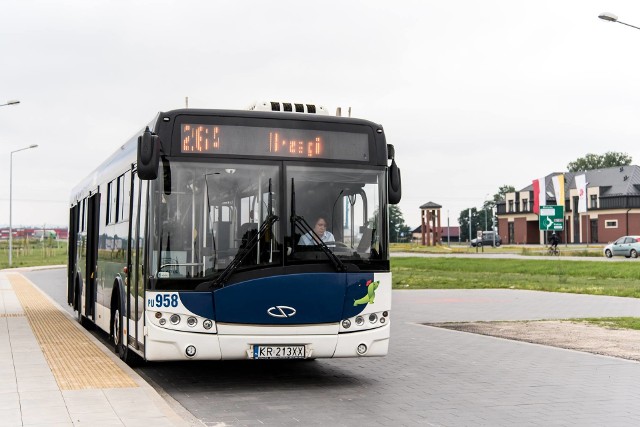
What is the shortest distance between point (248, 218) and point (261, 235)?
22 cm

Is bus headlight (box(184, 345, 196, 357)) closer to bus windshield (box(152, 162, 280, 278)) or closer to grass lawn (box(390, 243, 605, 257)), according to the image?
bus windshield (box(152, 162, 280, 278))

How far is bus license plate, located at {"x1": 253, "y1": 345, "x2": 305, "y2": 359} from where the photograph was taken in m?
9.07

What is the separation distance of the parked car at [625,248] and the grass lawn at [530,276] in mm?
12197

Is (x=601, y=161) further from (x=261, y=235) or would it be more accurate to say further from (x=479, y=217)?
(x=261, y=235)

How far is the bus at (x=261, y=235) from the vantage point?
8.97 m

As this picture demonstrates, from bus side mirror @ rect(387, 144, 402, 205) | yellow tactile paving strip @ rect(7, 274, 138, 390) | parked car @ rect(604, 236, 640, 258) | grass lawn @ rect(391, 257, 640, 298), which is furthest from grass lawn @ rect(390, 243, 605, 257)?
bus side mirror @ rect(387, 144, 402, 205)

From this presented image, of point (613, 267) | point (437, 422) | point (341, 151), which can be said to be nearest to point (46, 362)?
point (341, 151)

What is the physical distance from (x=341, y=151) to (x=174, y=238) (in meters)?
2.01

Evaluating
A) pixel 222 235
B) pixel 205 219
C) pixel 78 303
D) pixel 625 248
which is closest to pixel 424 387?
pixel 222 235

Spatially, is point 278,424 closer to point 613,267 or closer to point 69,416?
point 69,416

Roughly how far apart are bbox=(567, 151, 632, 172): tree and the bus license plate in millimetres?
131082

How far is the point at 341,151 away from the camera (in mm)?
9625

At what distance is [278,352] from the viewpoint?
9.09m

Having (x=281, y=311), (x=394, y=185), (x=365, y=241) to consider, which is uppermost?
(x=394, y=185)
